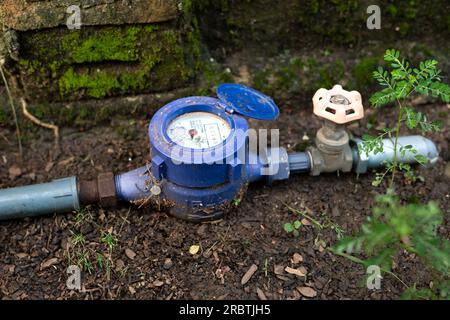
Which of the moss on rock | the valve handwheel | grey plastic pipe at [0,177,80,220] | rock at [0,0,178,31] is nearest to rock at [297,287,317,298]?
the valve handwheel

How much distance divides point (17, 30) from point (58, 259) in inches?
37.2

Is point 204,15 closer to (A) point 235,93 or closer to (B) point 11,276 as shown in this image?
(A) point 235,93

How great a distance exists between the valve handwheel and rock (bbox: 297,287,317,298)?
0.63 metres

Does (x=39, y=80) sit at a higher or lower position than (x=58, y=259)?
higher

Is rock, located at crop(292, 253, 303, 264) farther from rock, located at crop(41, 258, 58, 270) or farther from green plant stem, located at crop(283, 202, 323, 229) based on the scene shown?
rock, located at crop(41, 258, 58, 270)

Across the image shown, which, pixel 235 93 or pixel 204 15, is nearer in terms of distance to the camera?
pixel 235 93

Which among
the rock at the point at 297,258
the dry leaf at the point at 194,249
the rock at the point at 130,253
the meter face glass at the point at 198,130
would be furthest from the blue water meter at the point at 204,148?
the rock at the point at 297,258

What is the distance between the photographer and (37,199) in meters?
2.13

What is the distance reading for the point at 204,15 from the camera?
2.58 metres

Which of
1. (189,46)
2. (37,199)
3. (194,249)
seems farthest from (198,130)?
(37,199)

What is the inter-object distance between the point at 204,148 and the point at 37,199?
699 mm

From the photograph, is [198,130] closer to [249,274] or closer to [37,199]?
[249,274]

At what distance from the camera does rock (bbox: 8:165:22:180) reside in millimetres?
2396

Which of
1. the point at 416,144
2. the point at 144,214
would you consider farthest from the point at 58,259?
the point at 416,144
